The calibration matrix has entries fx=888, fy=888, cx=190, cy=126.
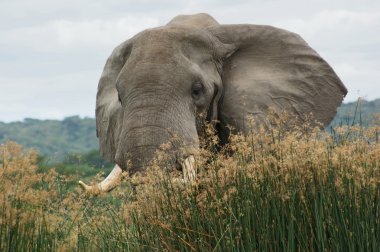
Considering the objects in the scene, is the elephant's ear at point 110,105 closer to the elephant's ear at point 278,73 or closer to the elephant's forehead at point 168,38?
the elephant's forehead at point 168,38

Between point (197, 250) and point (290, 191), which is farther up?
point (290, 191)

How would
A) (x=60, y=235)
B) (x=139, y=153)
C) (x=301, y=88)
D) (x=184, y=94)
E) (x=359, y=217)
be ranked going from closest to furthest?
1. (x=359, y=217)
2. (x=60, y=235)
3. (x=139, y=153)
4. (x=184, y=94)
5. (x=301, y=88)

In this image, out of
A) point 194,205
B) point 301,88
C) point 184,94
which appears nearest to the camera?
point 194,205

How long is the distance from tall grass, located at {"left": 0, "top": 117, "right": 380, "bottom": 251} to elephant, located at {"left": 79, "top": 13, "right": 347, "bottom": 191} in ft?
4.65

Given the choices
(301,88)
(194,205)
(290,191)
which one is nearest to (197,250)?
(194,205)

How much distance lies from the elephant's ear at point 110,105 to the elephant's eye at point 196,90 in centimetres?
74

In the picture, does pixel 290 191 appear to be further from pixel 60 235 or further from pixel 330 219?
pixel 60 235

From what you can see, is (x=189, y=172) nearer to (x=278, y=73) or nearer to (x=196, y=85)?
(x=196, y=85)

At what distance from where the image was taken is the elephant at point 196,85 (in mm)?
7863

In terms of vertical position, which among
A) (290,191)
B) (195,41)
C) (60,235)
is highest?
(195,41)

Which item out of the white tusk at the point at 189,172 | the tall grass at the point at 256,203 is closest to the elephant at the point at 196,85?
the white tusk at the point at 189,172

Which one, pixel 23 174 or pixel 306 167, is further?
pixel 23 174

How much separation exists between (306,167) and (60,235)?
229 centimetres

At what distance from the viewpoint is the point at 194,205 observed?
5.46m
